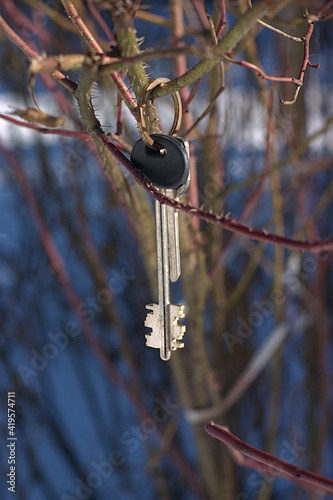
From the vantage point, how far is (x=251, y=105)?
1073 millimetres

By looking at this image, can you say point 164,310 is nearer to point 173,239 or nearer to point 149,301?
point 173,239

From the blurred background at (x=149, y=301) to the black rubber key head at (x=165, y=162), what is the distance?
1.73ft

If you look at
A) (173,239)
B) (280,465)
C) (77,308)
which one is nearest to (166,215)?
(173,239)

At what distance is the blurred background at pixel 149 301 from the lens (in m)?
0.99

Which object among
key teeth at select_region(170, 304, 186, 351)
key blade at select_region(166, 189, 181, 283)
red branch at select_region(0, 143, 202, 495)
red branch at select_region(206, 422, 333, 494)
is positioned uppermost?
red branch at select_region(0, 143, 202, 495)

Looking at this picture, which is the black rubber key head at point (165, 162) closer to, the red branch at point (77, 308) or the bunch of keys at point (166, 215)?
the bunch of keys at point (166, 215)

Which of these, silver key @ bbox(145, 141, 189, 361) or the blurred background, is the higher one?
the blurred background

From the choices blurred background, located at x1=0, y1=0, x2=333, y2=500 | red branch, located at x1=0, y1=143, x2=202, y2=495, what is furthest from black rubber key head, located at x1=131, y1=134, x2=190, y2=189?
red branch, located at x1=0, y1=143, x2=202, y2=495

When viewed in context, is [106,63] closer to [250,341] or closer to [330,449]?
[250,341]

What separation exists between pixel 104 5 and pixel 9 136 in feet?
3.15

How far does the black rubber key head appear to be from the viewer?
0.34 m

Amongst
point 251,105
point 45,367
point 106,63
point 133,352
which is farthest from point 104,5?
point 45,367

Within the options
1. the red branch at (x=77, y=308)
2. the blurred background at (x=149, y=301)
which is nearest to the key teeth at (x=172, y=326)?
the blurred background at (x=149, y=301)

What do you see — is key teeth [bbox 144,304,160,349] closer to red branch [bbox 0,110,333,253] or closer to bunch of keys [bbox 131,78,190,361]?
bunch of keys [bbox 131,78,190,361]
